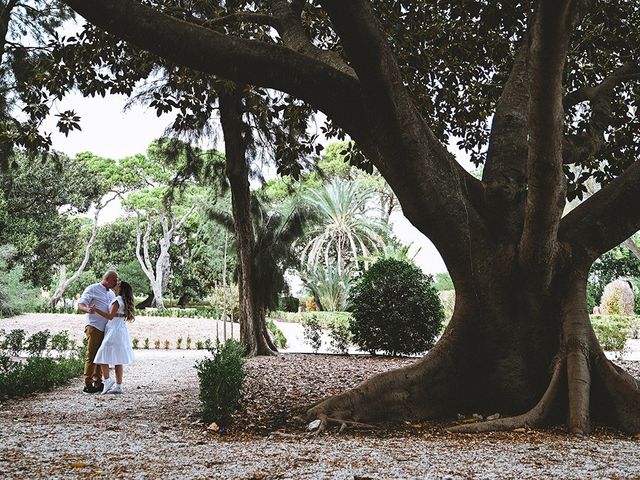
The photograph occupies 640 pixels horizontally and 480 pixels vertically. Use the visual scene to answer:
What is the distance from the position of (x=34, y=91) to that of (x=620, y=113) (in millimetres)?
8425

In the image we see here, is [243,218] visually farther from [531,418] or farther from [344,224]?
[344,224]

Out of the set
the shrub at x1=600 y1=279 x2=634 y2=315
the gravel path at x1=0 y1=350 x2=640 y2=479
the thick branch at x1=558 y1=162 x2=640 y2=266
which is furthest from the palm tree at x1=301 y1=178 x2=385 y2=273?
the gravel path at x1=0 y1=350 x2=640 y2=479

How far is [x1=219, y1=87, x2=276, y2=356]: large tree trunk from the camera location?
13.3 m

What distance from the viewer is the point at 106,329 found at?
8.09 metres

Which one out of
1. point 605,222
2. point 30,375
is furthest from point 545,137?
point 30,375

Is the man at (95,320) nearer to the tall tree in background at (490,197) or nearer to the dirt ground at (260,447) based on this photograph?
the dirt ground at (260,447)

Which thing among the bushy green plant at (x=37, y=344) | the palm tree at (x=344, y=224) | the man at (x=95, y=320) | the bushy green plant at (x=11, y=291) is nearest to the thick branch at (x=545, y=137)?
the man at (x=95, y=320)

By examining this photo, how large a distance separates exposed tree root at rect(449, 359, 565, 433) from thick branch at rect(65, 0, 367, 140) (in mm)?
2791

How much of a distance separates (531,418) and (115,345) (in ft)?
17.7

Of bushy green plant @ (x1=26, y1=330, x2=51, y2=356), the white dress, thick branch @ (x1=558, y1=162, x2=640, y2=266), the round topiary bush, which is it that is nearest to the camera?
thick branch @ (x1=558, y1=162, x2=640, y2=266)

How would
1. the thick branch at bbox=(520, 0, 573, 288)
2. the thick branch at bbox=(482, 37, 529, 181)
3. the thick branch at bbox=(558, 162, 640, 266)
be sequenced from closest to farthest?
1. the thick branch at bbox=(520, 0, 573, 288)
2. the thick branch at bbox=(558, 162, 640, 266)
3. the thick branch at bbox=(482, 37, 529, 181)

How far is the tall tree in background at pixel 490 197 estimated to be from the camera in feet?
15.1

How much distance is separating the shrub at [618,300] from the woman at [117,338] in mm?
26196

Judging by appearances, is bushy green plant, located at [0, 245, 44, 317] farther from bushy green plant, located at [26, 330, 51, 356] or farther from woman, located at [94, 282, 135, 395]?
woman, located at [94, 282, 135, 395]
